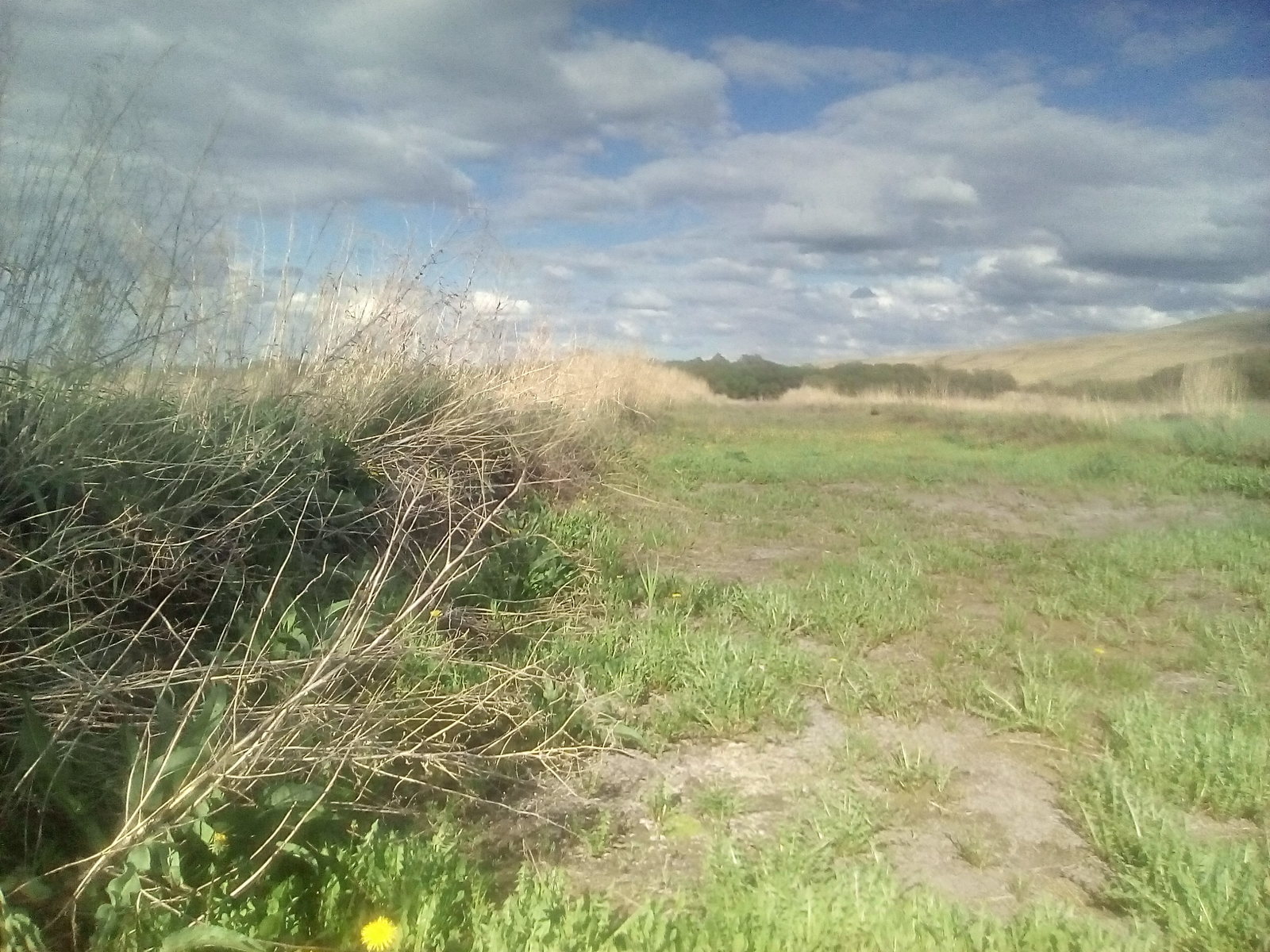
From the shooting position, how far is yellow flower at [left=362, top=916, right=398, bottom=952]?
5.94ft

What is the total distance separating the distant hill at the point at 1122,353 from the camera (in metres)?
13.9

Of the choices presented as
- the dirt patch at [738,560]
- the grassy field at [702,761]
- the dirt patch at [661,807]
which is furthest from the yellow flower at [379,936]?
the dirt patch at [738,560]

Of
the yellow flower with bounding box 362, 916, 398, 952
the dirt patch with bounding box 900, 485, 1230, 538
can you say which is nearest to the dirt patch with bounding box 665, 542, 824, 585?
the dirt patch with bounding box 900, 485, 1230, 538

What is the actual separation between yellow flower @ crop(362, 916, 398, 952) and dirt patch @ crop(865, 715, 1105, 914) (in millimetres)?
1211

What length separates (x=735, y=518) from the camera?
667cm

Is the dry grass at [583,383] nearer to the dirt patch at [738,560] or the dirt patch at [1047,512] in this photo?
the dirt patch at [738,560]

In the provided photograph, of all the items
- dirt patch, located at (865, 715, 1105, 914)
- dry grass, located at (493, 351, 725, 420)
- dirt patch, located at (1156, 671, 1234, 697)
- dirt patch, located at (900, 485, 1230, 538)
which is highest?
dry grass, located at (493, 351, 725, 420)

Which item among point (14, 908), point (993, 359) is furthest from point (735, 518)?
point (993, 359)

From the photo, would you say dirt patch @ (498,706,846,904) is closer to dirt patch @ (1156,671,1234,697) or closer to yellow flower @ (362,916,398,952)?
yellow flower @ (362,916,398,952)

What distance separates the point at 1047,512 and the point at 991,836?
544cm

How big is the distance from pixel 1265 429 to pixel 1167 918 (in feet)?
29.4

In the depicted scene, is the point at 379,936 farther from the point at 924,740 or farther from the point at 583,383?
the point at 583,383

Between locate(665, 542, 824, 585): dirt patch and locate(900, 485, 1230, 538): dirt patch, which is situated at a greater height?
locate(900, 485, 1230, 538): dirt patch

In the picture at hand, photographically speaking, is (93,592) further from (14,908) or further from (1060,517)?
(1060,517)
